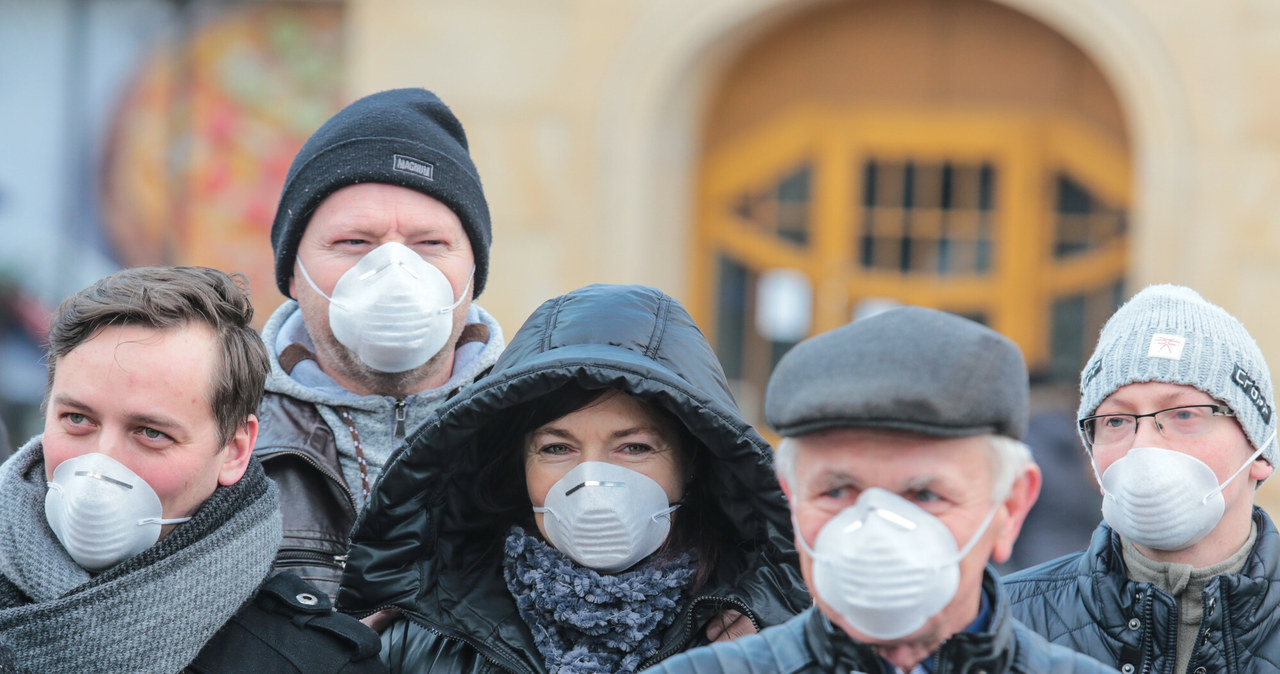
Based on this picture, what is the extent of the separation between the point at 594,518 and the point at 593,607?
0.55 ft

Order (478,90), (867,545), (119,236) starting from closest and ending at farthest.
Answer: (867,545), (478,90), (119,236)

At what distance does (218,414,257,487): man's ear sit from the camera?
103 inches

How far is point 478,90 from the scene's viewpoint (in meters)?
7.52

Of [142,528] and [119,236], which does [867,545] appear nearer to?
[142,528]

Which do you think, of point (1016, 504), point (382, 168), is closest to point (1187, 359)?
point (1016, 504)

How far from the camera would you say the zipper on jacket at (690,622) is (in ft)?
8.95

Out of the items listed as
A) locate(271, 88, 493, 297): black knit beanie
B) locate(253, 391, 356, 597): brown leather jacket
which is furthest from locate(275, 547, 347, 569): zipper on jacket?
locate(271, 88, 493, 297): black knit beanie

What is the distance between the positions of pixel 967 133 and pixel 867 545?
612 cm

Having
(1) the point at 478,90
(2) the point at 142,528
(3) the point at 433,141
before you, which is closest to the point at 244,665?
(2) the point at 142,528

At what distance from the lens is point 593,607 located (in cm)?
276

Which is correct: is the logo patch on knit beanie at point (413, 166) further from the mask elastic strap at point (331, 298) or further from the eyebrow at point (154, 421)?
the eyebrow at point (154, 421)

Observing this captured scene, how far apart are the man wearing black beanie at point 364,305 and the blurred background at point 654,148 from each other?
3.97m

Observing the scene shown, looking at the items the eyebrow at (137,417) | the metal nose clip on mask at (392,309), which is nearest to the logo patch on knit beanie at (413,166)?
the metal nose clip on mask at (392,309)

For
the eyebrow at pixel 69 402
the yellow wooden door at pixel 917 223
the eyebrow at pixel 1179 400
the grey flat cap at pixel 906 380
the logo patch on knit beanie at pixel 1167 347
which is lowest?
the yellow wooden door at pixel 917 223
